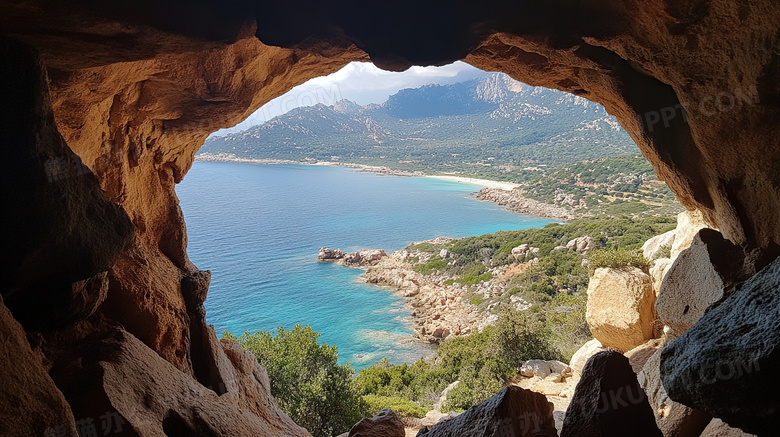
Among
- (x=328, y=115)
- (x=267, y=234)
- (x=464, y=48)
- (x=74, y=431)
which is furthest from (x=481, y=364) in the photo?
(x=328, y=115)

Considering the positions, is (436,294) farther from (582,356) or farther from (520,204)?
(520,204)

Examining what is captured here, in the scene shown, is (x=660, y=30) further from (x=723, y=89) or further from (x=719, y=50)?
(x=723, y=89)

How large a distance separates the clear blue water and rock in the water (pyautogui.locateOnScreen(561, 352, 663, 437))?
25.8 metres

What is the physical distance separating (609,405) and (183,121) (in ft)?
29.8

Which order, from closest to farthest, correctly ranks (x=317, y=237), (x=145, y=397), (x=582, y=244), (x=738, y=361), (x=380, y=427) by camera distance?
(x=738, y=361) < (x=145, y=397) < (x=380, y=427) < (x=582, y=244) < (x=317, y=237)

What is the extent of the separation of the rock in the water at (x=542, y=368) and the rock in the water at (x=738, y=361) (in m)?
14.8

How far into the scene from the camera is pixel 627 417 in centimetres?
523

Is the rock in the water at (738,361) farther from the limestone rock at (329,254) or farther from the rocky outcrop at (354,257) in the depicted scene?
the limestone rock at (329,254)

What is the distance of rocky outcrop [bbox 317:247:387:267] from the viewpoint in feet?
175

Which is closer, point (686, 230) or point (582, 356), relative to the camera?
point (686, 230)

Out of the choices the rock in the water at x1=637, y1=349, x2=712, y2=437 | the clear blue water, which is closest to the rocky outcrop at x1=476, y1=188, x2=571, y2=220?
the clear blue water

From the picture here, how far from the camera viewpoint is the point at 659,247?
716 inches

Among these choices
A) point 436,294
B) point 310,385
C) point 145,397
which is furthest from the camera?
point 436,294

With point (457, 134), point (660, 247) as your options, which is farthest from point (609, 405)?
point (457, 134)
